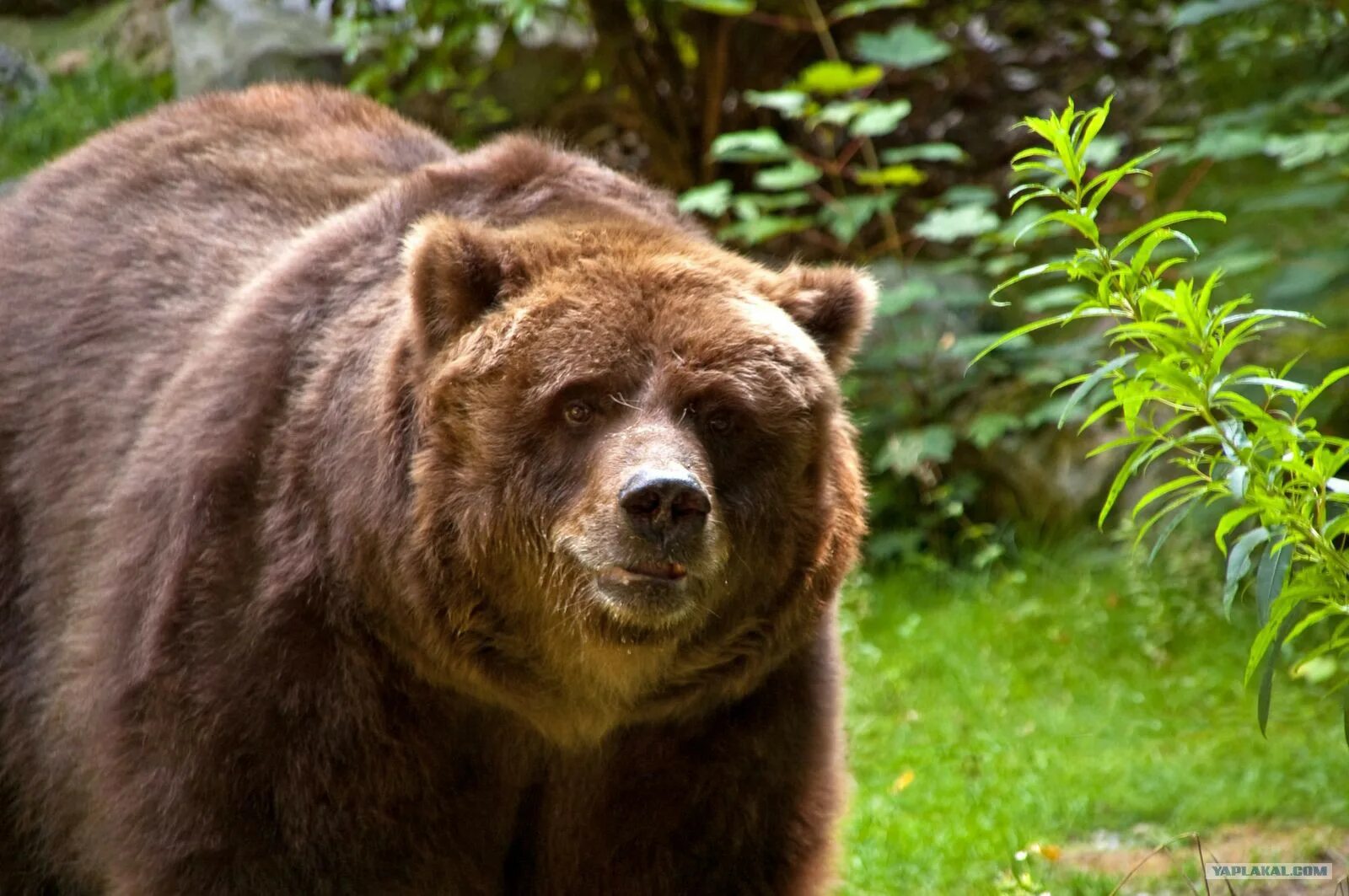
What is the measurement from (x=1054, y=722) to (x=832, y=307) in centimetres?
329

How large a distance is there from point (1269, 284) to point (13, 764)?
500 cm

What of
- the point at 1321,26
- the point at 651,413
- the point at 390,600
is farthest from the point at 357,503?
the point at 1321,26

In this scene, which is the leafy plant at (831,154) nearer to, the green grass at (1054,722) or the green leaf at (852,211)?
the green leaf at (852,211)

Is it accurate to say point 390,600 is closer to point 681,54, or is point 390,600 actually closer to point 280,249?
point 280,249

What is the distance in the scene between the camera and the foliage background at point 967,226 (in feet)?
21.7

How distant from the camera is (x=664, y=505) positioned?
371 centimetres

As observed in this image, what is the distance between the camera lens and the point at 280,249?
4.86m

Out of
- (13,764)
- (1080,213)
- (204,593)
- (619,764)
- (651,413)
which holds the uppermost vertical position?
(1080,213)

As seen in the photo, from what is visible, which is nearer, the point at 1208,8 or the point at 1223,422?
the point at 1223,422

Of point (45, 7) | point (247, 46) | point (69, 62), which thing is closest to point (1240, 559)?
point (247, 46)

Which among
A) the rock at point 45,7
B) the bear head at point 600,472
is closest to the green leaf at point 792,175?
the bear head at point 600,472

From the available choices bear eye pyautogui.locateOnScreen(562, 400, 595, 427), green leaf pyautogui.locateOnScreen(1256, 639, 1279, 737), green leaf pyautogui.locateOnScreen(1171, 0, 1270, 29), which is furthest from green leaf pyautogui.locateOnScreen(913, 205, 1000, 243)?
green leaf pyautogui.locateOnScreen(1256, 639, 1279, 737)

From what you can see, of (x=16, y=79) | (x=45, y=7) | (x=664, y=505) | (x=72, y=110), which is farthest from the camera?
(x=45, y=7)

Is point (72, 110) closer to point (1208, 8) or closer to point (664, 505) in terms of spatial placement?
point (1208, 8)
